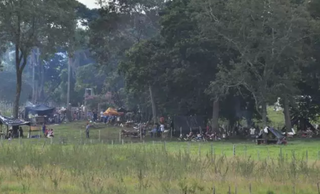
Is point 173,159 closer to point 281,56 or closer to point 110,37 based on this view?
point 281,56

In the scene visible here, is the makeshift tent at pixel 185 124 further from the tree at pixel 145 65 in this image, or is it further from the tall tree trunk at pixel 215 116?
the tree at pixel 145 65

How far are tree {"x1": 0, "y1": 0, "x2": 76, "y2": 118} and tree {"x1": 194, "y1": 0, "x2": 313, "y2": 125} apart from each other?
14.3 m

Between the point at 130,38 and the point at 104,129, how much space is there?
446 inches

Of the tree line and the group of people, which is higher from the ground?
the tree line

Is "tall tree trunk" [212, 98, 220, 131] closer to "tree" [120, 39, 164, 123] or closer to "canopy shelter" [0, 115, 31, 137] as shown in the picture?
"tree" [120, 39, 164, 123]

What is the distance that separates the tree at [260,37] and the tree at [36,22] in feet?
47.0

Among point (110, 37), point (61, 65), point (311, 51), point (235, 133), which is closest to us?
point (311, 51)

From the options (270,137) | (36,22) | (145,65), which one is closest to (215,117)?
(145,65)

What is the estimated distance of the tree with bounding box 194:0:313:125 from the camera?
4109cm

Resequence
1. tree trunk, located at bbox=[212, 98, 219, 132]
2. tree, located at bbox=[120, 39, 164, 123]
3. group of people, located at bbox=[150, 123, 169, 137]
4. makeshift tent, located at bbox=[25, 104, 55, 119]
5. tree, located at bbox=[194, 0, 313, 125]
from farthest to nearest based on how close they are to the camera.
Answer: makeshift tent, located at bbox=[25, 104, 55, 119]
group of people, located at bbox=[150, 123, 169, 137]
tree, located at bbox=[120, 39, 164, 123]
tree trunk, located at bbox=[212, 98, 219, 132]
tree, located at bbox=[194, 0, 313, 125]

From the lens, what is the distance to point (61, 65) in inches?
4171

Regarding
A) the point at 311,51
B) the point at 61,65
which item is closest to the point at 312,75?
the point at 311,51

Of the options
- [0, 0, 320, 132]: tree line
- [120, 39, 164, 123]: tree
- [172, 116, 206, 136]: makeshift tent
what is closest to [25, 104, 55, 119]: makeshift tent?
[0, 0, 320, 132]: tree line

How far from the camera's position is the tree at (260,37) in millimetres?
41094
